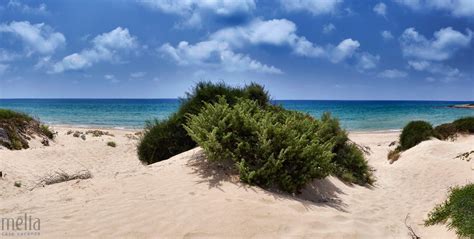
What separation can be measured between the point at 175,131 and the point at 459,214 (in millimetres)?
8121

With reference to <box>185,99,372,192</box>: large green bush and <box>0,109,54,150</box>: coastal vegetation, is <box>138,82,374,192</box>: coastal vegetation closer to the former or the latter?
<box>185,99,372,192</box>: large green bush

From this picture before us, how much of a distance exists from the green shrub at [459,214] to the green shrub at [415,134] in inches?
480

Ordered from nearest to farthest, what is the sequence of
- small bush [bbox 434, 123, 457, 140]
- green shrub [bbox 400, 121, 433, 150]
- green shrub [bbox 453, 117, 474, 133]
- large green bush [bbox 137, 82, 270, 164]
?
large green bush [bbox 137, 82, 270, 164] → green shrub [bbox 400, 121, 433, 150] → small bush [bbox 434, 123, 457, 140] → green shrub [bbox 453, 117, 474, 133]

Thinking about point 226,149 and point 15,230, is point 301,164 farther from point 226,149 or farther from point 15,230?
point 15,230

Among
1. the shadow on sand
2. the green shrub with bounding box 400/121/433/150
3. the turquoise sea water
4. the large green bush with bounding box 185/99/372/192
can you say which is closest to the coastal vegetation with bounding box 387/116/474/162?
the green shrub with bounding box 400/121/433/150

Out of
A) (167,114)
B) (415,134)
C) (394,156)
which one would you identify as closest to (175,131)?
(394,156)

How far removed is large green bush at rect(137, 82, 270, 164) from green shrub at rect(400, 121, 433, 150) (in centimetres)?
1012

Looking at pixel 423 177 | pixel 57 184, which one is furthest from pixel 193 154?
pixel 423 177

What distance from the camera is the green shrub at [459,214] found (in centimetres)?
604

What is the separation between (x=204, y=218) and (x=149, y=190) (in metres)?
1.67

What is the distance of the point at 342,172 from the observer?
11.5 meters

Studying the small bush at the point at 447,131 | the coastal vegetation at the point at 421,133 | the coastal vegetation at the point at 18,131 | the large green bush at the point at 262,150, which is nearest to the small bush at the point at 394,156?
the coastal vegetation at the point at 421,133

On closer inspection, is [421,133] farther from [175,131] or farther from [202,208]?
[202,208]

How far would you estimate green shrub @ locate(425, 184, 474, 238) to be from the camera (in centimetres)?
604
